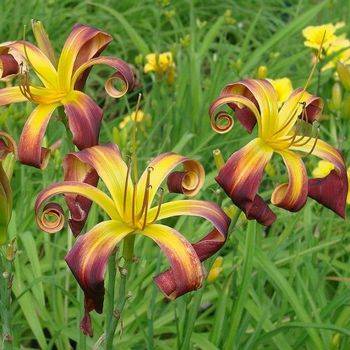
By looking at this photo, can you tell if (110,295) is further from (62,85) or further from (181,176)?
(62,85)

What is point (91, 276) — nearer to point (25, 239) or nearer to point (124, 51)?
point (25, 239)

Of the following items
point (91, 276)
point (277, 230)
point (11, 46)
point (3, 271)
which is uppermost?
point (11, 46)

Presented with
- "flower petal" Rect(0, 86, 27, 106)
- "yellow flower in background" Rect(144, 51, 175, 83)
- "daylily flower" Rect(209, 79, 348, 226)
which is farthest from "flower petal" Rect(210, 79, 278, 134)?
"yellow flower in background" Rect(144, 51, 175, 83)

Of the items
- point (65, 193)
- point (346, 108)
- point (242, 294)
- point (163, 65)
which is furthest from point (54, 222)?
point (163, 65)

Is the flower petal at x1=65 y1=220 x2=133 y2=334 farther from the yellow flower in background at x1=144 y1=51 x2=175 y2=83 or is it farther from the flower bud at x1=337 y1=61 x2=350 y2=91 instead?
the yellow flower in background at x1=144 y1=51 x2=175 y2=83

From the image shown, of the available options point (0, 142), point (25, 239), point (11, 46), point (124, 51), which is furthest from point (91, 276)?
point (124, 51)

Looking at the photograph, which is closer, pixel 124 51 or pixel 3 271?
pixel 3 271

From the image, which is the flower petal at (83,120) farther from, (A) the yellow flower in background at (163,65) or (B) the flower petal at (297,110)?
(A) the yellow flower in background at (163,65)
